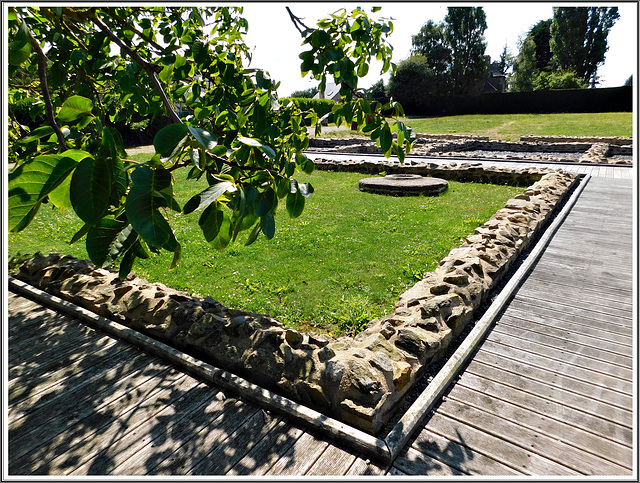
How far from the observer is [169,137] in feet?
4.85

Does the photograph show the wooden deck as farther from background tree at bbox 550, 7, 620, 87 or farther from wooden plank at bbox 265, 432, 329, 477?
background tree at bbox 550, 7, 620, 87

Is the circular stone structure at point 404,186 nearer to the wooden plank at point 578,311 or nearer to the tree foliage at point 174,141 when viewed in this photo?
the wooden plank at point 578,311

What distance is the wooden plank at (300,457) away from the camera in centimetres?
240

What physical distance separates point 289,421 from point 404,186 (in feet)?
29.4

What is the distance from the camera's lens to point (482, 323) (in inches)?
157

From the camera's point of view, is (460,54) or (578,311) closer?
(578,311)

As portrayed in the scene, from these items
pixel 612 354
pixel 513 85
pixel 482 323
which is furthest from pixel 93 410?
pixel 513 85

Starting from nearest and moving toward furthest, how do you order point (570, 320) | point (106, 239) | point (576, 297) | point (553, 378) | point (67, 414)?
point (106, 239)
point (67, 414)
point (553, 378)
point (570, 320)
point (576, 297)

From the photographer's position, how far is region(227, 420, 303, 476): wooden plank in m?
2.41

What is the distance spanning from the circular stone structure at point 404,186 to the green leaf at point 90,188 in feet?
33.1

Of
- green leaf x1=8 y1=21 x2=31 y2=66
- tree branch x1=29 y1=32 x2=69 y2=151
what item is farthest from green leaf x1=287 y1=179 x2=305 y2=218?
green leaf x1=8 y1=21 x2=31 y2=66

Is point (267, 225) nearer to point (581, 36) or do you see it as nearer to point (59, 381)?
point (59, 381)

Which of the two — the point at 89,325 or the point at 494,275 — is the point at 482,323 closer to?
the point at 494,275

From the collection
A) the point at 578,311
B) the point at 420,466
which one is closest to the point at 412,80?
the point at 578,311
